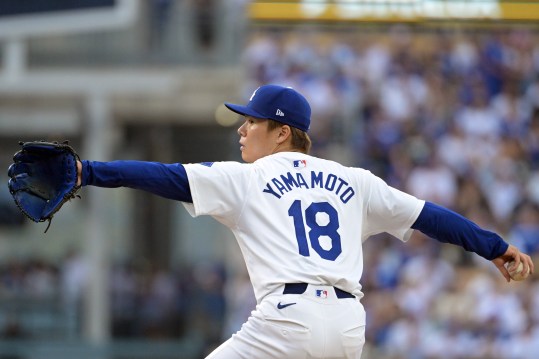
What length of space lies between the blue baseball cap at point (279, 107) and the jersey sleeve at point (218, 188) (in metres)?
0.27

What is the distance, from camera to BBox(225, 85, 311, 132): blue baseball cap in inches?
156

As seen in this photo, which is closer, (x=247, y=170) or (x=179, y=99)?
(x=247, y=170)

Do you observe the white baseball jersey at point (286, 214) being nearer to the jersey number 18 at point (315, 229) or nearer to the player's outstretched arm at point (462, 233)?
the jersey number 18 at point (315, 229)

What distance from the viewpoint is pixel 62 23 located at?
10469 mm

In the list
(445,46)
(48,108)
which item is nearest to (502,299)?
(445,46)

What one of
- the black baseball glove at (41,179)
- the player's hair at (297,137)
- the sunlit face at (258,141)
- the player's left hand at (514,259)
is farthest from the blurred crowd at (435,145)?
the black baseball glove at (41,179)

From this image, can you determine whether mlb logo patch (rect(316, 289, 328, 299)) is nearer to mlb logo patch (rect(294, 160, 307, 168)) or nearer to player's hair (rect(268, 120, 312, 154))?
mlb logo patch (rect(294, 160, 307, 168))

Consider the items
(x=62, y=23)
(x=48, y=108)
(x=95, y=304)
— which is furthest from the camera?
(x=48, y=108)

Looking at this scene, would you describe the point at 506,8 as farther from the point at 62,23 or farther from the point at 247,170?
the point at 247,170

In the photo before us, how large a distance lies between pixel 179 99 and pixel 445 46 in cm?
415

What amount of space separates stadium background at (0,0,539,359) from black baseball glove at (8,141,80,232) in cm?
692

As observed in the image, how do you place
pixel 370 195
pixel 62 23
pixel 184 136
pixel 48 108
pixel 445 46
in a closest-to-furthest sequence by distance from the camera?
pixel 370 195
pixel 62 23
pixel 445 46
pixel 48 108
pixel 184 136

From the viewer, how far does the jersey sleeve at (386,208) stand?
4000 mm

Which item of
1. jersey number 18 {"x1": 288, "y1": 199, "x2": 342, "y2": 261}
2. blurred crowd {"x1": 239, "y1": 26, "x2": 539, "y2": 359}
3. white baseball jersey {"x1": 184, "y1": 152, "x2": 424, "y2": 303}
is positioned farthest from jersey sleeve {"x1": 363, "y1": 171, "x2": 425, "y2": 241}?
blurred crowd {"x1": 239, "y1": 26, "x2": 539, "y2": 359}
